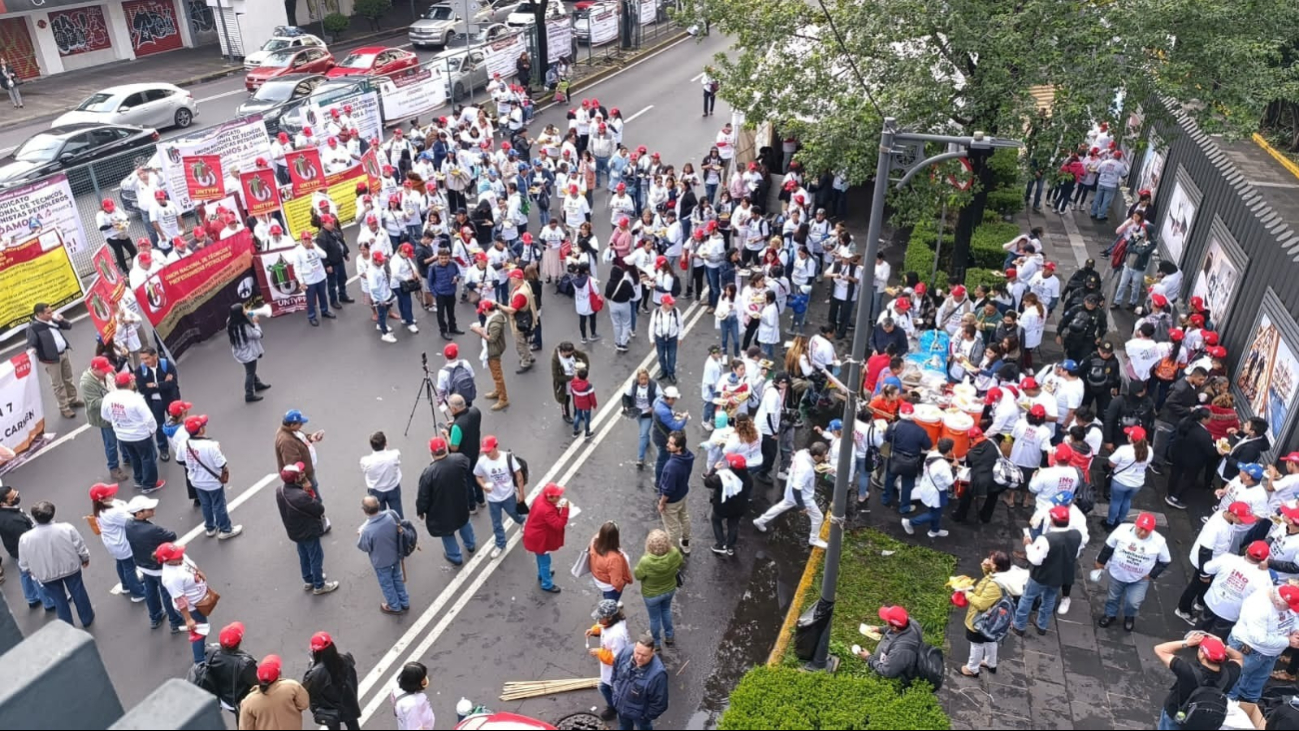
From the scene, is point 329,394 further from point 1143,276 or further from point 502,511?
point 1143,276

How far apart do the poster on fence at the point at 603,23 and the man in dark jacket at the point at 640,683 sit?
32.3 m

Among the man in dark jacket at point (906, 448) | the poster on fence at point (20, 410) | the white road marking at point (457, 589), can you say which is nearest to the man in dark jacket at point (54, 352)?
the poster on fence at point (20, 410)

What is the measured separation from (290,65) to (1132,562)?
30.0 metres

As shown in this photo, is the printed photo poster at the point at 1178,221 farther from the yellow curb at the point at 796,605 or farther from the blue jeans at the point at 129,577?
the blue jeans at the point at 129,577

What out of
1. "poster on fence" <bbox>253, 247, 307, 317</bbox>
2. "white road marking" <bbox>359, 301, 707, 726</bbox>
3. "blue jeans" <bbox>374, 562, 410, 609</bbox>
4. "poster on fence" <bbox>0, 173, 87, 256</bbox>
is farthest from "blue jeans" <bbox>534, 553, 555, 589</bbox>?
"poster on fence" <bbox>0, 173, 87, 256</bbox>

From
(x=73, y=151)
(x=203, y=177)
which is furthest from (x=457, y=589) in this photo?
(x=73, y=151)

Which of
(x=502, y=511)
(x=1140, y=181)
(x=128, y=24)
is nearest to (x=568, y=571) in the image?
(x=502, y=511)

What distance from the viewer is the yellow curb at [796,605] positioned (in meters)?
9.71

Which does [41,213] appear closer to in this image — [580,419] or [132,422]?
[132,422]

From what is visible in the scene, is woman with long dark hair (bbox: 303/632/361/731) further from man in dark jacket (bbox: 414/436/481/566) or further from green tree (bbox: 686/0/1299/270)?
green tree (bbox: 686/0/1299/270)

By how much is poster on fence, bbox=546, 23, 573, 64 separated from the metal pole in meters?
25.7

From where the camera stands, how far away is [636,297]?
1551 cm

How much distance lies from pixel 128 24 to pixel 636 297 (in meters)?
32.4

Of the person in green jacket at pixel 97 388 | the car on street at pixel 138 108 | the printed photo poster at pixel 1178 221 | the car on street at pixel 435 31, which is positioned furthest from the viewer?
the car on street at pixel 435 31
